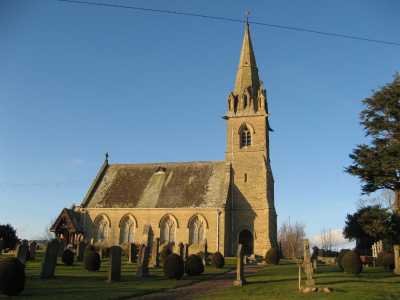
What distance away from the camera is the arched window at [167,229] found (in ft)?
155

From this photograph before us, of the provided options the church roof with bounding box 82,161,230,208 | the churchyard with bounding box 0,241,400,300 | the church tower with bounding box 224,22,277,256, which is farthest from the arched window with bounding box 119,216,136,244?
the churchyard with bounding box 0,241,400,300

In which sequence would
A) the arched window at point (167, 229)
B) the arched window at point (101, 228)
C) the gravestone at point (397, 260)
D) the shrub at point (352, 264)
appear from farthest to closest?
the arched window at point (101, 228)
the arched window at point (167, 229)
the gravestone at point (397, 260)
the shrub at point (352, 264)

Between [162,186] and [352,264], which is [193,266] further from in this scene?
[162,186]

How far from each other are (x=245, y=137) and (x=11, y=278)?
Answer: 37208 mm

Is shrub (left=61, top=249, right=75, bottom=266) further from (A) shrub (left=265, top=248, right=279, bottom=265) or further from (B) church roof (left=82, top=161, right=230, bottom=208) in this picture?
(A) shrub (left=265, top=248, right=279, bottom=265)

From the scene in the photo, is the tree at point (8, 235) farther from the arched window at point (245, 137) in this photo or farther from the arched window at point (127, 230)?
the arched window at point (245, 137)

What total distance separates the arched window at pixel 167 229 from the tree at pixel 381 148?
71.8 feet

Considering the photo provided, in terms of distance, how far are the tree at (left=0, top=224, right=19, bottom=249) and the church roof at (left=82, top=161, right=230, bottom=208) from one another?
8.73 meters

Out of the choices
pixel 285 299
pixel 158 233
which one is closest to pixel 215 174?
pixel 158 233

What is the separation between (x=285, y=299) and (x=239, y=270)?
530 cm

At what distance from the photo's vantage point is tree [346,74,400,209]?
30781 millimetres

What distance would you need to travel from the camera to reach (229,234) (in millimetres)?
46625

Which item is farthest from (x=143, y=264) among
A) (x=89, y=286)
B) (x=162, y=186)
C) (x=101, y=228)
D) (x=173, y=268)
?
(x=101, y=228)

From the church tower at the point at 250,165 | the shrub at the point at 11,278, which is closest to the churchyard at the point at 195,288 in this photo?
the shrub at the point at 11,278
